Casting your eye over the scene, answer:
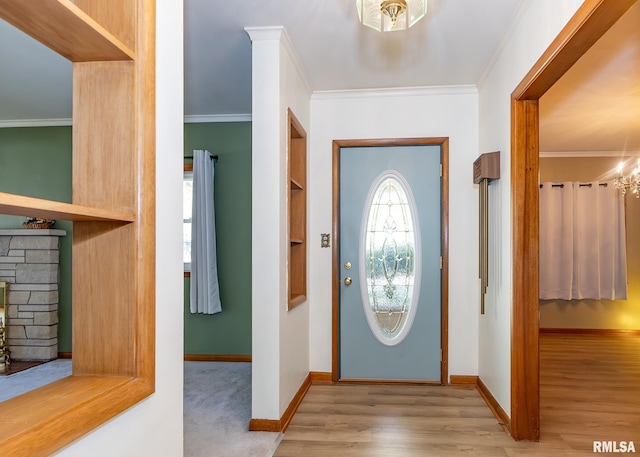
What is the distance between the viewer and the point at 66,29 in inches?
40.2

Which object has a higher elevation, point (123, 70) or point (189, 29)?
point (189, 29)

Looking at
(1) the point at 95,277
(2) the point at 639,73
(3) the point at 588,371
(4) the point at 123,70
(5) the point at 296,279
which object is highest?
(2) the point at 639,73

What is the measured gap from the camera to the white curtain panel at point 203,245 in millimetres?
4746

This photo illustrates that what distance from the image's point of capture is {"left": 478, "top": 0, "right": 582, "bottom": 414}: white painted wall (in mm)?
2521

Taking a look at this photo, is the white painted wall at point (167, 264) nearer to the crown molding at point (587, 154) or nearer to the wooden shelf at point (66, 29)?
the wooden shelf at point (66, 29)

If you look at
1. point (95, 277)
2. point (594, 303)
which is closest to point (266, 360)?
point (95, 277)

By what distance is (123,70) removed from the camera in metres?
1.16

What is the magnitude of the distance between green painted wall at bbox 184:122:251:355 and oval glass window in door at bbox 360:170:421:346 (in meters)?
1.37

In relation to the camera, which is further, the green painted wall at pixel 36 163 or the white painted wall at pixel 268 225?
the green painted wall at pixel 36 163

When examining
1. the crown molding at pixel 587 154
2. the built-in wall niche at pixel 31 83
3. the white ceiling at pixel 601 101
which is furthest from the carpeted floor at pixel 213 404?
the crown molding at pixel 587 154

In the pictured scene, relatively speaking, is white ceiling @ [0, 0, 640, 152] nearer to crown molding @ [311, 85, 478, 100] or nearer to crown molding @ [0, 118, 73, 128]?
crown molding @ [311, 85, 478, 100]

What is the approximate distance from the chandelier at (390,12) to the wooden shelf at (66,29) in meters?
1.15

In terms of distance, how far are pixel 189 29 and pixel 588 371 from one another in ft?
14.5

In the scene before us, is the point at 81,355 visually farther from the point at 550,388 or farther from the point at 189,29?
the point at 550,388
